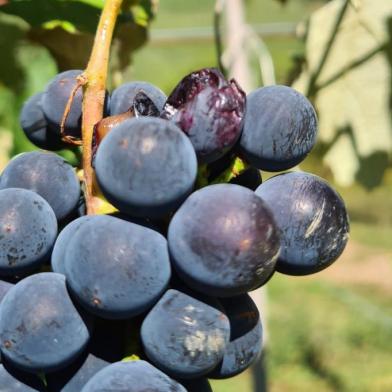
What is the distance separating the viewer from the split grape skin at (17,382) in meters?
0.73

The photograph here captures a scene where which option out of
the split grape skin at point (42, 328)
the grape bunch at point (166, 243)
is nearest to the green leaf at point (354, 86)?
the grape bunch at point (166, 243)

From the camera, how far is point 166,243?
0.68 m

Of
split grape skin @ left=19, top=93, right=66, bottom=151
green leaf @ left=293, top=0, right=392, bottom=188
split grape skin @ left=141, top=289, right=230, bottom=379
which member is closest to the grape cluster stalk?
split grape skin @ left=141, top=289, right=230, bottom=379

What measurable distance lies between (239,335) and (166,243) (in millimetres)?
126

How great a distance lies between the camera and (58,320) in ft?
2.26

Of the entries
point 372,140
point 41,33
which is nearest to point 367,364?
point 372,140

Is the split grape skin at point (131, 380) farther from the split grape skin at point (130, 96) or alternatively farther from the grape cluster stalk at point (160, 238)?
the split grape skin at point (130, 96)

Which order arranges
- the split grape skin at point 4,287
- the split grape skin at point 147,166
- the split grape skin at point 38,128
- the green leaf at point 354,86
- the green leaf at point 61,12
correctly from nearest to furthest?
the split grape skin at point 147,166
the split grape skin at point 4,287
the split grape skin at point 38,128
the green leaf at point 61,12
the green leaf at point 354,86

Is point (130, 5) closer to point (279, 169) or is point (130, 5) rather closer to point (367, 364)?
point (279, 169)

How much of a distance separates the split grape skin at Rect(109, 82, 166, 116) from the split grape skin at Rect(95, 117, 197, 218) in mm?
155

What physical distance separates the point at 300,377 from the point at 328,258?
377 cm

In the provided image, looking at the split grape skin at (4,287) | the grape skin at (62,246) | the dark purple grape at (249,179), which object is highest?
the dark purple grape at (249,179)

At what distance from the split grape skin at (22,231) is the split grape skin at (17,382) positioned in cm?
10

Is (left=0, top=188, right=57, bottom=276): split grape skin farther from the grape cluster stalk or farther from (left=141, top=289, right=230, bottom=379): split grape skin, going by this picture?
(left=141, top=289, right=230, bottom=379): split grape skin
